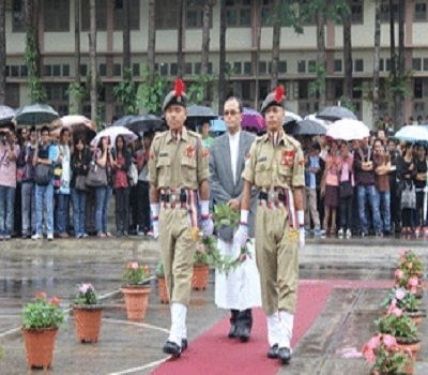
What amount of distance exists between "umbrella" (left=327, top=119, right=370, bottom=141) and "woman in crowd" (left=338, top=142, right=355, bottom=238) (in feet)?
0.59

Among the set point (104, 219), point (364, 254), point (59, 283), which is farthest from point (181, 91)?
point (104, 219)

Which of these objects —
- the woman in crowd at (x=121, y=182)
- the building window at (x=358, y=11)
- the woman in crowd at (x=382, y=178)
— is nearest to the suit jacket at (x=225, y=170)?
the woman in crowd at (x=121, y=182)

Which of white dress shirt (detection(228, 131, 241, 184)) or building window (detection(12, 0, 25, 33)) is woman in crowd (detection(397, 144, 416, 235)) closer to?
white dress shirt (detection(228, 131, 241, 184))

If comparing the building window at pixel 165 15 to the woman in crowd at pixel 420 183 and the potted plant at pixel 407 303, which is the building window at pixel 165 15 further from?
the potted plant at pixel 407 303

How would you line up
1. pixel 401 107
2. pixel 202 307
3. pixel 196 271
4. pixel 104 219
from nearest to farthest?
pixel 202 307
pixel 196 271
pixel 104 219
pixel 401 107

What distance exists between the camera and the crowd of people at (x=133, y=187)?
21.2 metres

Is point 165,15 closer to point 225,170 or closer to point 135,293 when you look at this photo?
point 135,293

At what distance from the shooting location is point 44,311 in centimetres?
960

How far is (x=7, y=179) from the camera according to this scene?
21172mm

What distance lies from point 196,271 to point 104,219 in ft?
25.1

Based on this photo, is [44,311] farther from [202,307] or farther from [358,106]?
[358,106]

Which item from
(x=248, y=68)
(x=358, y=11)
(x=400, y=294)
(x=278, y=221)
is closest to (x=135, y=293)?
(x=278, y=221)

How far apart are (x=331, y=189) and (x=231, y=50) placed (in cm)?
3531

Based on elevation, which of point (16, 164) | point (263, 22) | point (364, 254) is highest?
point (263, 22)
